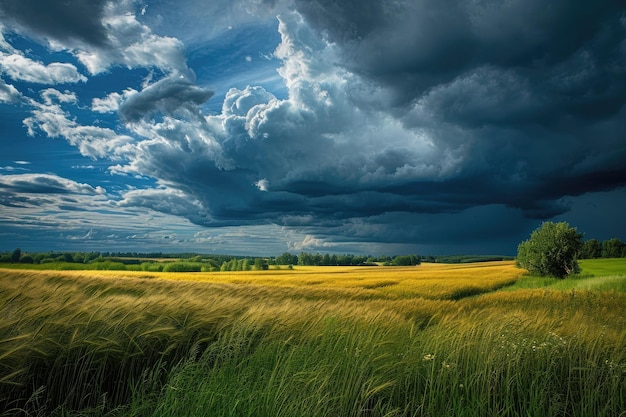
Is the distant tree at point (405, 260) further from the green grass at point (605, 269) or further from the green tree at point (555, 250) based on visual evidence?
the green tree at point (555, 250)

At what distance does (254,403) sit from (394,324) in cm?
366

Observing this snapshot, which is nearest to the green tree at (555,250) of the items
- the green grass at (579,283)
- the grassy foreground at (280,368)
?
the green grass at (579,283)

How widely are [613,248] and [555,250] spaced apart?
103 metres

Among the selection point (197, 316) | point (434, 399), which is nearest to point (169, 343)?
point (197, 316)

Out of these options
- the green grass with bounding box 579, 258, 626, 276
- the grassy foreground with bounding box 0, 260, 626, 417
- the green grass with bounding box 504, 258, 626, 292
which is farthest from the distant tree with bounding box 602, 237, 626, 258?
the grassy foreground with bounding box 0, 260, 626, 417

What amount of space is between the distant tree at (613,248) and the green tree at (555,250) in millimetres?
94108

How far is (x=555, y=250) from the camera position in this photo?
50.0 metres

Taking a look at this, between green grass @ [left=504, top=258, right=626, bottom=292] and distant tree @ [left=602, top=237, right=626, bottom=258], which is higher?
distant tree @ [left=602, top=237, right=626, bottom=258]

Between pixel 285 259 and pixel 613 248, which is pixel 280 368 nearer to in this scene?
pixel 285 259

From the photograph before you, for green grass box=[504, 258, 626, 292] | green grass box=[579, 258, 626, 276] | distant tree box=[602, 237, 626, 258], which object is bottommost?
green grass box=[504, 258, 626, 292]

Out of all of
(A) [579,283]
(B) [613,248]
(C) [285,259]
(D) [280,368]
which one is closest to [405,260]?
(C) [285,259]

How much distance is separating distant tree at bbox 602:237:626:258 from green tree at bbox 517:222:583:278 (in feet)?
309

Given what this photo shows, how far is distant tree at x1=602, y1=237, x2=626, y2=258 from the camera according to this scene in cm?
12331

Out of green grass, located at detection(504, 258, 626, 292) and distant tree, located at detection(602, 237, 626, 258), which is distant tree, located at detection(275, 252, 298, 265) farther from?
distant tree, located at detection(602, 237, 626, 258)
